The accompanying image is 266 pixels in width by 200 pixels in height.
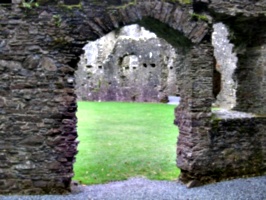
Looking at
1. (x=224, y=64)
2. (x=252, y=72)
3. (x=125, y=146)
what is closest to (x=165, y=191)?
(x=252, y=72)

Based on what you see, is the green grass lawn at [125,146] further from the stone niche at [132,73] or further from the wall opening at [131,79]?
the stone niche at [132,73]

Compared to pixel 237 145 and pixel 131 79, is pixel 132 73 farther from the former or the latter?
pixel 237 145

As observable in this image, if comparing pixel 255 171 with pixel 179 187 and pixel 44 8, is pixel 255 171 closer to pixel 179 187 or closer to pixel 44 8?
pixel 179 187

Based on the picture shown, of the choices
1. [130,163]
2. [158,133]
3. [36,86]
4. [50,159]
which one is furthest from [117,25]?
[158,133]

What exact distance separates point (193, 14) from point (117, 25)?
1.46 metres

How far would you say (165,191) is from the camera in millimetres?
6707

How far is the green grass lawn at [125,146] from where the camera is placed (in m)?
8.37

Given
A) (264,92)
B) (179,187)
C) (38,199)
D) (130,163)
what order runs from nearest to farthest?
1. (38,199)
2. (179,187)
3. (264,92)
4. (130,163)

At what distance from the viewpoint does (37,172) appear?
6.34 m

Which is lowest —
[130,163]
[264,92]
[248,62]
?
[130,163]

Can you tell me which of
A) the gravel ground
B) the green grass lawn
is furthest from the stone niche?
the gravel ground

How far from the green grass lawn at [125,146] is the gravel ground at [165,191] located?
0.69m

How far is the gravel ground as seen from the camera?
6320 millimetres

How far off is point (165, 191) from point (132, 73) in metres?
17.0
